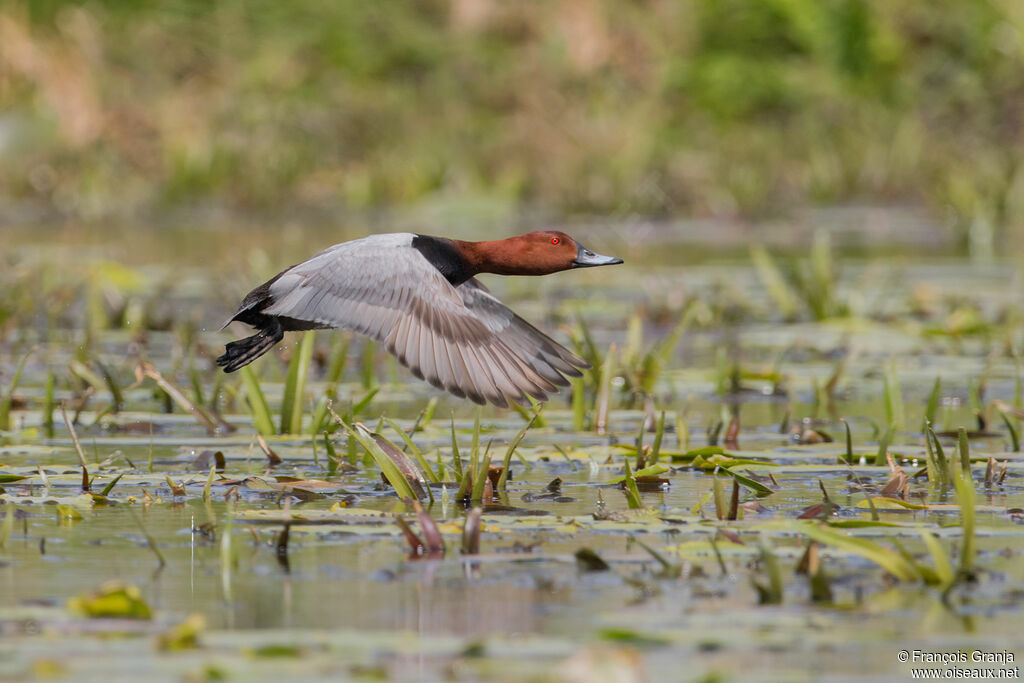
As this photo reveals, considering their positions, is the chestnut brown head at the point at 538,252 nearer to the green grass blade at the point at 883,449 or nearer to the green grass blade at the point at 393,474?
the green grass blade at the point at 883,449

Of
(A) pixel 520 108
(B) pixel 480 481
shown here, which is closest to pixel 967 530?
(B) pixel 480 481

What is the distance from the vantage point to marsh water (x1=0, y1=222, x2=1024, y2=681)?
3463mm

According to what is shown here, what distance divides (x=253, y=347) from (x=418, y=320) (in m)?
0.94

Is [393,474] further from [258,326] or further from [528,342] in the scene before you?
[258,326]

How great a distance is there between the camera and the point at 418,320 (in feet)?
19.2

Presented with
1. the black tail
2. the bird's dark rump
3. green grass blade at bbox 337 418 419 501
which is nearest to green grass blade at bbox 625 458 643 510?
green grass blade at bbox 337 418 419 501

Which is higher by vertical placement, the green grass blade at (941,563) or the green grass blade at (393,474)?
the green grass blade at (393,474)

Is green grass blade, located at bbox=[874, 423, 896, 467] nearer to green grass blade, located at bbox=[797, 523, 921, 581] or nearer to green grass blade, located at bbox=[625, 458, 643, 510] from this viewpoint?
green grass blade, located at bbox=[625, 458, 643, 510]

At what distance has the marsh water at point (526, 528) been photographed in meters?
3.46

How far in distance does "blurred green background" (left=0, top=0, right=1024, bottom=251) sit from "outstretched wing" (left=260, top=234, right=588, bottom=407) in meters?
11.1

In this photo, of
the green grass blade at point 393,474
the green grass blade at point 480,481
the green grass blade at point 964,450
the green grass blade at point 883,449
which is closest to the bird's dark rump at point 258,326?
the green grass blade at point 393,474

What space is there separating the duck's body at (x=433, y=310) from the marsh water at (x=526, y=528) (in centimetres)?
21

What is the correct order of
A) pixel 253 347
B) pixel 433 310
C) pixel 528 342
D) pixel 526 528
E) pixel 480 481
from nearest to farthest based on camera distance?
pixel 526 528 < pixel 480 481 < pixel 433 310 < pixel 528 342 < pixel 253 347

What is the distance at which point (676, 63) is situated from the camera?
27.0 metres
